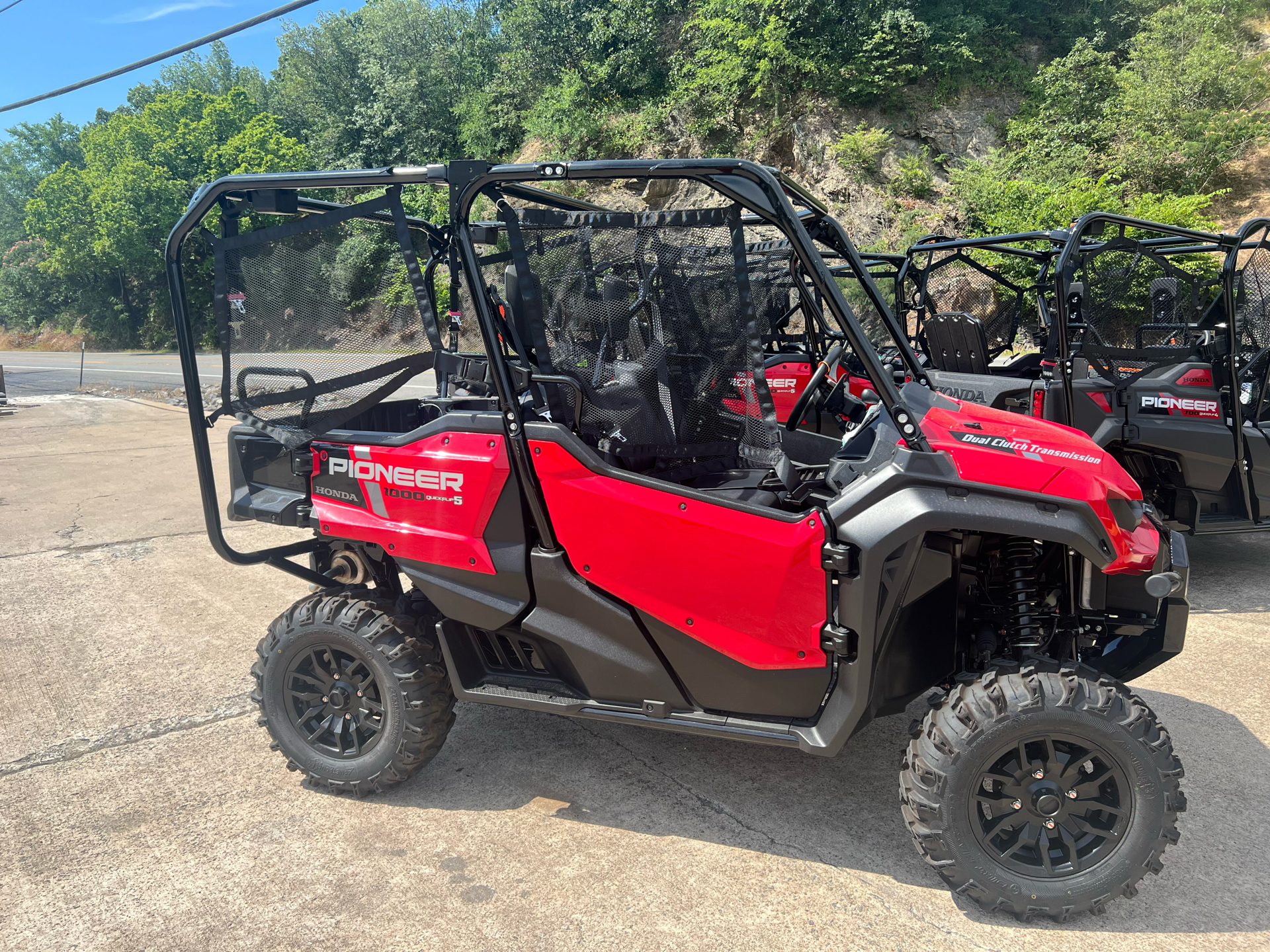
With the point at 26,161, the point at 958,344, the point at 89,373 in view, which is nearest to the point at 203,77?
the point at 26,161

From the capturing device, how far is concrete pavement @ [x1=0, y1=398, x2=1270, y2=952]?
8.45 ft

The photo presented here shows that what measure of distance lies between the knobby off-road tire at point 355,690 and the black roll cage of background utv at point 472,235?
15.4 inches

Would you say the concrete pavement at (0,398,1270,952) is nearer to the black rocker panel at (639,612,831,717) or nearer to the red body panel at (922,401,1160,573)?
the black rocker panel at (639,612,831,717)

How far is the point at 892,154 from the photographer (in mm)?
23141

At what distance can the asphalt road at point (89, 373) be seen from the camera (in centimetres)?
2195

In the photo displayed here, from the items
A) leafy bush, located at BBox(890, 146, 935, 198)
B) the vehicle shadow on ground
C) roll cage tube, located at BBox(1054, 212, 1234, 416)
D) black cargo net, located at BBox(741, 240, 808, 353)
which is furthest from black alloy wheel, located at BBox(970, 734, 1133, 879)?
leafy bush, located at BBox(890, 146, 935, 198)

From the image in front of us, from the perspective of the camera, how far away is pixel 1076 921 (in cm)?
259

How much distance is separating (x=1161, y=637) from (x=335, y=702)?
9.64 ft

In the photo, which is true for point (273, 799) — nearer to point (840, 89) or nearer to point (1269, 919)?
point (1269, 919)

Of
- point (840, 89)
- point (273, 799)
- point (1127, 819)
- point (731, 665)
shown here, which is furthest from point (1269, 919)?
point (840, 89)

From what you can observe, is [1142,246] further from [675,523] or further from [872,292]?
[675,523]

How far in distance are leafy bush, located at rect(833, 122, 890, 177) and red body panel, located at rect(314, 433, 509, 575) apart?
73.1 ft

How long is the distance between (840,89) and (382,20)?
90.9 feet

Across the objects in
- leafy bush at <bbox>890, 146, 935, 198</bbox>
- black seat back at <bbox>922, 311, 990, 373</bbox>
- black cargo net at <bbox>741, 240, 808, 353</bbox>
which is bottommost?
black seat back at <bbox>922, 311, 990, 373</bbox>
